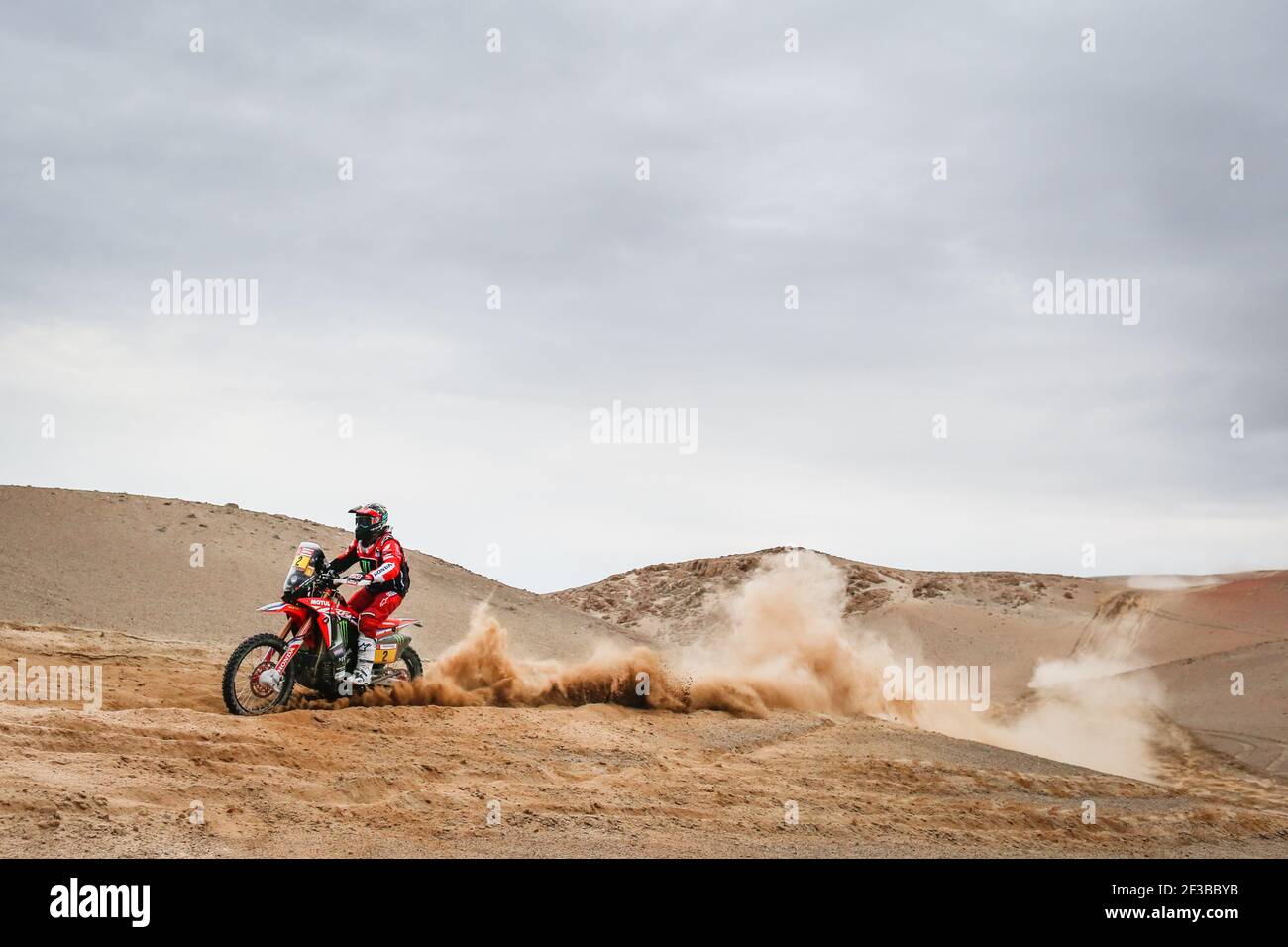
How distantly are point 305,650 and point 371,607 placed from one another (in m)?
1.35

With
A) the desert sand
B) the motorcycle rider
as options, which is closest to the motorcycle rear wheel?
the desert sand

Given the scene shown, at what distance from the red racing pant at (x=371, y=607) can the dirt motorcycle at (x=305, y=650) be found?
0.42ft

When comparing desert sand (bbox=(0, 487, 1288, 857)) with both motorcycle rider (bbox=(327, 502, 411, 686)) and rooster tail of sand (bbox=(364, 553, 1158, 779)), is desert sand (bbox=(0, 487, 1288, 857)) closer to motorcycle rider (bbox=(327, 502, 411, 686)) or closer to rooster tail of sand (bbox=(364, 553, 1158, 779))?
rooster tail of sand (bbox=(364, 553, 1158, 779))

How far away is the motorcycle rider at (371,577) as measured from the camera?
16.9 m

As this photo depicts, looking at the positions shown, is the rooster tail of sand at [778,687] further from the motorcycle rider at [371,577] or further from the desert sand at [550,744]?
the motorcycle rider at [371,577]

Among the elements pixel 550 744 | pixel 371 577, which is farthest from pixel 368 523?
pixel 550 744

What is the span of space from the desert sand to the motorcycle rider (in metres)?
0.93

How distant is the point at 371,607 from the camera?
56.1 feet

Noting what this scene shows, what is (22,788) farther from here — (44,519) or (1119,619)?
(1119,619)

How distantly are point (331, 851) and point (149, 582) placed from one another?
25872 millimetres

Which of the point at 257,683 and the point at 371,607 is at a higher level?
the point at 371,607

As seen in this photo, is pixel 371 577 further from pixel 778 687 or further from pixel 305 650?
pixel 778 687

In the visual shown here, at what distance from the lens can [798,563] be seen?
76.2 m

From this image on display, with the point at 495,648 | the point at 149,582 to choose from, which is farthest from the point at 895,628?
the point at 495,648
